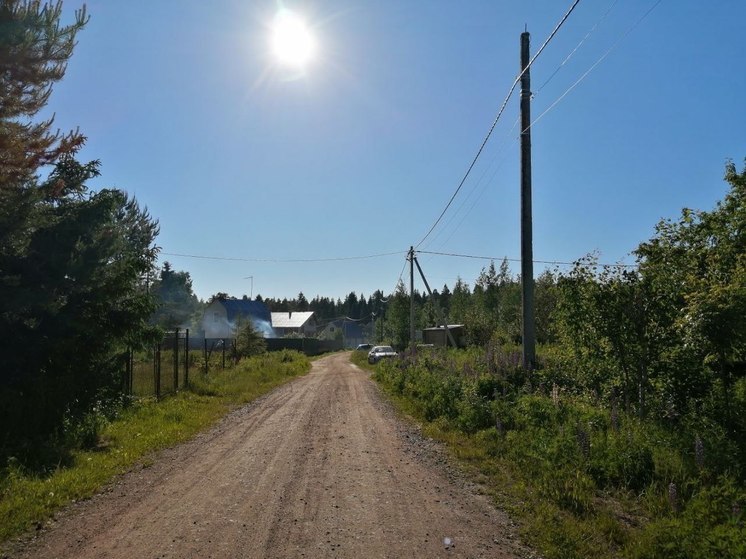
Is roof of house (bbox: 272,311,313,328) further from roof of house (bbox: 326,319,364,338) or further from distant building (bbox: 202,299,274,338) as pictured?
roof of house (bbox: 326,319,364,338)

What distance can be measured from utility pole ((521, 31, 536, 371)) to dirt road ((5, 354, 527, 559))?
147 inches

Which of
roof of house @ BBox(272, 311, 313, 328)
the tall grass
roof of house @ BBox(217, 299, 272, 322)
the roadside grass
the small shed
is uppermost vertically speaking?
roof of house @ BBox(217, 299, 272, 322)

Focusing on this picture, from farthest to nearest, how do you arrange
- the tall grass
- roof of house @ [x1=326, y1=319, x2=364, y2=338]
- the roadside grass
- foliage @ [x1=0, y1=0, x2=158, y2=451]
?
1. roof of house @ [x1=326, y1=319, x2=364, y2=338]
2. foliage @ [x1=0, y1=0, x2=158, y2=451]
3. the roadside grass
4. the tall grass

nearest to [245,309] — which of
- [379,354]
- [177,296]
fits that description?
[177,296]

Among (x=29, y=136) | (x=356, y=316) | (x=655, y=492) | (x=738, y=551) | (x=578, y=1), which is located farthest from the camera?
(x=356, y=316)

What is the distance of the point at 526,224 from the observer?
11.3 metres

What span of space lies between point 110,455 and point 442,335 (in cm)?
3516

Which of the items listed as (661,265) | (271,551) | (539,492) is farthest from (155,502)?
(661,265)

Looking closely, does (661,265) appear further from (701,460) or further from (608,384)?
(701,460)

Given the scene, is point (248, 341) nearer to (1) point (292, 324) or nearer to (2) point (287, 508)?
(2) point (287, 508)

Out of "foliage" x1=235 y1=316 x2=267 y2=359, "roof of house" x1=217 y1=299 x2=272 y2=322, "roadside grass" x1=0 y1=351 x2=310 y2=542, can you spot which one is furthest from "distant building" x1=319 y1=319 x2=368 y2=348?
"roadside grass" x1=0 y1=351 x2=310 y2=542

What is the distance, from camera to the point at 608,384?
28.6 feet

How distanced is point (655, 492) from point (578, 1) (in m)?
6.75

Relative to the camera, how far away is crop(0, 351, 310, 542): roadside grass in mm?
5324
